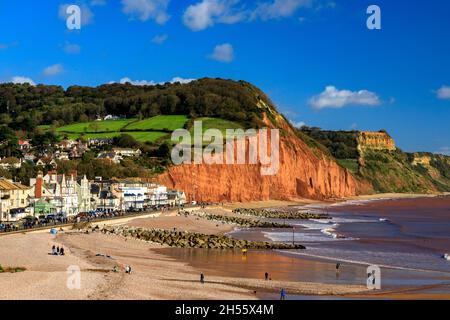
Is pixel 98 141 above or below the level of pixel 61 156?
above

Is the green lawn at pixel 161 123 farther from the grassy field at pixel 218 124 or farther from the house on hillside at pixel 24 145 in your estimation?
the house on hillside at pixel 24 145

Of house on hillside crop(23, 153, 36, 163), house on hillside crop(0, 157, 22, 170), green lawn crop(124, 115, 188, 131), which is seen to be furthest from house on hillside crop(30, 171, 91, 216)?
green lawn crop(124, 115, 188, 131)

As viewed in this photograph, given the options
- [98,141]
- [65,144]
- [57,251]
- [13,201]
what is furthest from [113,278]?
[98,141]

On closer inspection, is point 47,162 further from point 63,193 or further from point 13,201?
point 13,201

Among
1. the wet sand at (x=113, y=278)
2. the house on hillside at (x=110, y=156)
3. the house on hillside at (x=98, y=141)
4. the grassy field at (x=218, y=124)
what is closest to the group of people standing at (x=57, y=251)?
the wet sand at (x=113, y=278)

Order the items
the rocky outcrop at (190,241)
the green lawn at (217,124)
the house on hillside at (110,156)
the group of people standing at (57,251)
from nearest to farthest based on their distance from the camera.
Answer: the group of people standing at (57,251)
the rocky outcrop at (190,241)
the house on hillside at (110,156)
the green lawn at (217,124)
